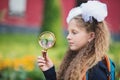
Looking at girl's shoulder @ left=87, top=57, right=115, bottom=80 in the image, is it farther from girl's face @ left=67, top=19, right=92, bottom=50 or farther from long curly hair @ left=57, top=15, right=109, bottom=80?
girl's face @ left=67, top=19, right=92, bottom=50

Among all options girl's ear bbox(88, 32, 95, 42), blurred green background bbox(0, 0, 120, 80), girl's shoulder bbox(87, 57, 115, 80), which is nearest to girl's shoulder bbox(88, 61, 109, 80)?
girl's shoulder bbox(87, 57, 115, 80)

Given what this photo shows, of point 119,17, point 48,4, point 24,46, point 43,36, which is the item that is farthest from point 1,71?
point 43,36

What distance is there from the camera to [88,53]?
12.7 ft

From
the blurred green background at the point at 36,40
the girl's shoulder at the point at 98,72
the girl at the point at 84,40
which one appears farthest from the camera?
the blurred green background at the point at 36,40

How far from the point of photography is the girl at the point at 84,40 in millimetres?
3842

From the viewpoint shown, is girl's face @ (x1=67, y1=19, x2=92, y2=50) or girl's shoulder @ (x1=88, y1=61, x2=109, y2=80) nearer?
girl's shoulder @ (x1=88, y1=61, x2=109, y2=80)

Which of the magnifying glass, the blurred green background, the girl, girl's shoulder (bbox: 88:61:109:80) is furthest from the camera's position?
the blurred green background

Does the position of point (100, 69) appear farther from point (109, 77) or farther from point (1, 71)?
point (1, 71)

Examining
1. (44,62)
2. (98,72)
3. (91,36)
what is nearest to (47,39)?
(44,62)

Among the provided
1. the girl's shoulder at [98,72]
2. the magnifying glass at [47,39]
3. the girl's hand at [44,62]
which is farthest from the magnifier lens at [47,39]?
the girl's shoulder at [98,72]

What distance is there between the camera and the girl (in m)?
3.84

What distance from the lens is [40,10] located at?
7711mm

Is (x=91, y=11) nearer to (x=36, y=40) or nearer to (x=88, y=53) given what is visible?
(x=88, y=53)

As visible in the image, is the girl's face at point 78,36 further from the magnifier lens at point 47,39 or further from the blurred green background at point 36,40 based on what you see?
the blurred green background at point 36,40
